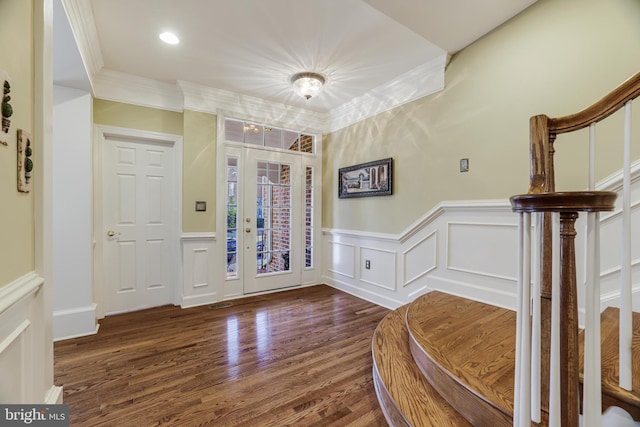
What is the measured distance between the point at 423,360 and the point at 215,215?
2.77m

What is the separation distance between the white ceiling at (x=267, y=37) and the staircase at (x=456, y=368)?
2.25m

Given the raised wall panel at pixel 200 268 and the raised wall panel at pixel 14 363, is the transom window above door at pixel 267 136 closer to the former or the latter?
the raised wall panel at pixel 200 268

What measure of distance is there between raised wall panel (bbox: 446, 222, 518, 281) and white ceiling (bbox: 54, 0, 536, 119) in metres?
1.62

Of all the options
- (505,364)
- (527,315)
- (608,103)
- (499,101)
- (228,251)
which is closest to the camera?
(527,315)

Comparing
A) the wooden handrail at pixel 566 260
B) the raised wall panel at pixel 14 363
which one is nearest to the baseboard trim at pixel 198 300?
the raised wall panel at pixel 14 363

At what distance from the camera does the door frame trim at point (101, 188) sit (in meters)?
2.89

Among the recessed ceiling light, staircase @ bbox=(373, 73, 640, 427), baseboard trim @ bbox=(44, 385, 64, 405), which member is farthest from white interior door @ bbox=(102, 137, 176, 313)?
Result: staircase @ bbox=(373, 73, 640, 427)

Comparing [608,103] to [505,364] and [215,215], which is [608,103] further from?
[215,215]

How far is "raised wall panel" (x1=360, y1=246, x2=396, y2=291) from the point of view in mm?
3223

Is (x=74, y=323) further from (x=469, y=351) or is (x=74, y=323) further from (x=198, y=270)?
(x=469, y=351)

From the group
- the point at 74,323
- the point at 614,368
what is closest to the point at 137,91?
the point at 74,323

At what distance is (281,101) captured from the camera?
12.2 ft

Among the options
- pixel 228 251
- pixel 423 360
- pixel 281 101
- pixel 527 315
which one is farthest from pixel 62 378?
pixel 281 101

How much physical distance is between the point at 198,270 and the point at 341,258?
190cm
